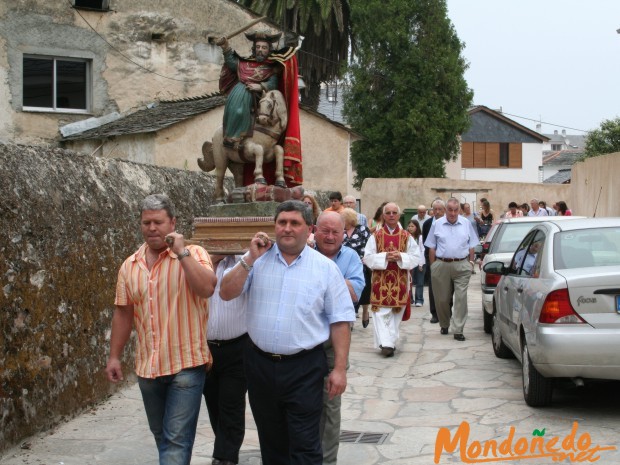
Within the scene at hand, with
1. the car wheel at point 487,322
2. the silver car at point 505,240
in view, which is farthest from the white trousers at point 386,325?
the car wheel at point 487,322

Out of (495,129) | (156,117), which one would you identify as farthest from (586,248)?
(495,129)

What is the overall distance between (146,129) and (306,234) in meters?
15.8

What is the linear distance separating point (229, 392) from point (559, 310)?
2845 mm

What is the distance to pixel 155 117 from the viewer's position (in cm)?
2247

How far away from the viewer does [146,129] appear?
67.6ft

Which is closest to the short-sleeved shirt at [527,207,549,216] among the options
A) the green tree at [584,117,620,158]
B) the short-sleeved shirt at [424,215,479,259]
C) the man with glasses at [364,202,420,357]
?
the short-sleeved shirt at [424,215,479,259]

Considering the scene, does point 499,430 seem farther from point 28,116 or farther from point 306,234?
point 28,116

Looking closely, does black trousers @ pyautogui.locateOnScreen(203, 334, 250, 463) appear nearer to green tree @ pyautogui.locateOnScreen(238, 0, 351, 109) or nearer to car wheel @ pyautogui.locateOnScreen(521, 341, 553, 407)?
car wheel @ pyautogui.locateOnScreen(521, 341, 553, 407)

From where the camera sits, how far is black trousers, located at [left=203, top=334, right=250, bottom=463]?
6.39m

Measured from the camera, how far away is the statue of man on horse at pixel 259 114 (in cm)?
778

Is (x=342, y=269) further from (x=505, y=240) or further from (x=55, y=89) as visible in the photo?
(x=55, y=89)

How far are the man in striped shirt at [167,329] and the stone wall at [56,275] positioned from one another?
1682mm

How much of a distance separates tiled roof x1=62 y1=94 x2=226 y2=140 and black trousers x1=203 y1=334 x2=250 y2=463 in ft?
46.0

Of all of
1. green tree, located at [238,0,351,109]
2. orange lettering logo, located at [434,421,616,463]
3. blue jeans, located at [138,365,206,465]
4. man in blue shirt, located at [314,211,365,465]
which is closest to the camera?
blue jeans, located at [138,365,206,465]
